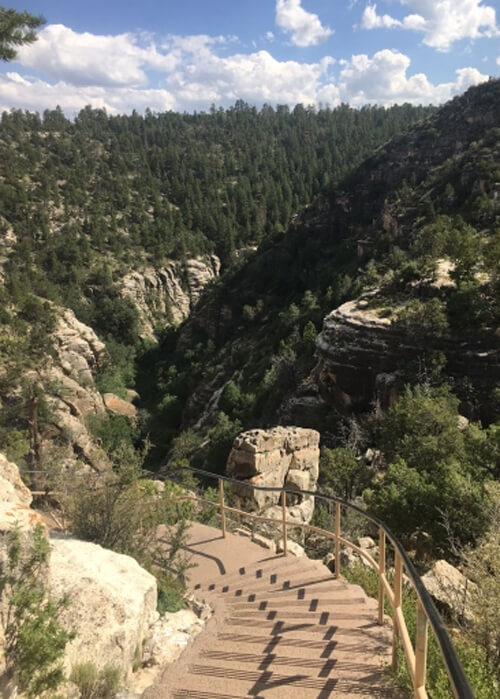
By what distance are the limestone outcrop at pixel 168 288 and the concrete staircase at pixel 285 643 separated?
6253 cm

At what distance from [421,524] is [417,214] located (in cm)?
4543

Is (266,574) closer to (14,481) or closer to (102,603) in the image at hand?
(102,603)

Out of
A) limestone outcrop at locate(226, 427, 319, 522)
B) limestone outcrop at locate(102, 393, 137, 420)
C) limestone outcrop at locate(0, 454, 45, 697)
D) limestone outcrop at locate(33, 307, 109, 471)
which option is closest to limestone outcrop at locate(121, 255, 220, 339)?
limestone outcrop at locate(33, 307, 109, 471)

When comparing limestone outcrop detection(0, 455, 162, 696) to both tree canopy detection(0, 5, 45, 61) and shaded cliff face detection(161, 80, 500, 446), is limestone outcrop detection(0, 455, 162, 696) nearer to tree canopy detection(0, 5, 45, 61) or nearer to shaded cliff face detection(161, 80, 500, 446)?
tree canopy detection(0, 5, 45, 61)

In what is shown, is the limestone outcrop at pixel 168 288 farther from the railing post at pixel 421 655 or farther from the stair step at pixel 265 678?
the railing post at pixel 421 655

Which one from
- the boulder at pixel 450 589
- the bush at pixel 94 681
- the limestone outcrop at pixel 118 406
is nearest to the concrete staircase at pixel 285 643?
the bush at pixel 94 681

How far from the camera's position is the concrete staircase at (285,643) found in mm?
3582

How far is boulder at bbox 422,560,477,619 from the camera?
5.38 metres

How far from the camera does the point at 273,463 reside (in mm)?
16750

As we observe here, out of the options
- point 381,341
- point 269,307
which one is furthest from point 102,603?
point 269,307

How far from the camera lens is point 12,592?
3736mm

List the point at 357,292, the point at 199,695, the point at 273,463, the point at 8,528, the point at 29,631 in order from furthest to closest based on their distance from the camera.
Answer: the point at 357,292 < the point at 273,463 < the point at 8,528 < the point at 199,695 < the point at 29,631

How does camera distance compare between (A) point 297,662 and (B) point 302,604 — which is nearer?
(A) point 297,662

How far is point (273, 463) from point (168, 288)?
62928 mm
